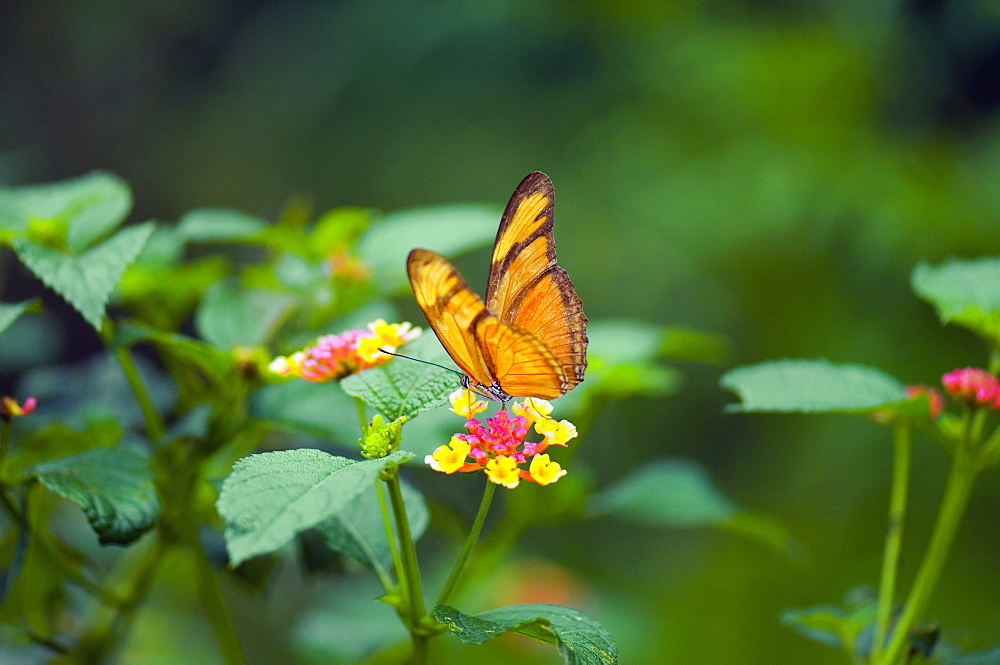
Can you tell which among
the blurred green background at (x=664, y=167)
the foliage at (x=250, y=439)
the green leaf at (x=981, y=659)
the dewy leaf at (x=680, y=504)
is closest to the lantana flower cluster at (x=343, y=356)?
the foliage at (x=250, y=439)

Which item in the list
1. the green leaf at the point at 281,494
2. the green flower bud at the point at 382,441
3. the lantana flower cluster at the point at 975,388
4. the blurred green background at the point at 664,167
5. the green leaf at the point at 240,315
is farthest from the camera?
the blurred green background at the point at 664,167

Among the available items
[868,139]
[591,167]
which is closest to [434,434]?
[868,139]

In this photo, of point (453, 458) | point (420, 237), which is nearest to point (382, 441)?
point (453, 458)

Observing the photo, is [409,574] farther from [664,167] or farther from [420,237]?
[664,167]

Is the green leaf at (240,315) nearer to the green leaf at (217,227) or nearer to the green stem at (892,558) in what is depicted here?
the green leaf at (217,227)

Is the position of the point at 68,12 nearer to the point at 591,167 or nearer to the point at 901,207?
the point at 591,167

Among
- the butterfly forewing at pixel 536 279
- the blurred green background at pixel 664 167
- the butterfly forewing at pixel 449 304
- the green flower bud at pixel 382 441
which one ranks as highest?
the blurred green background at pixel 664 167

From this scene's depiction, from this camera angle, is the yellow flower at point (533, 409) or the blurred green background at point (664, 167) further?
the blurred green background at point (664, 167)

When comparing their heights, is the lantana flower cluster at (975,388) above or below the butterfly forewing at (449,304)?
above
